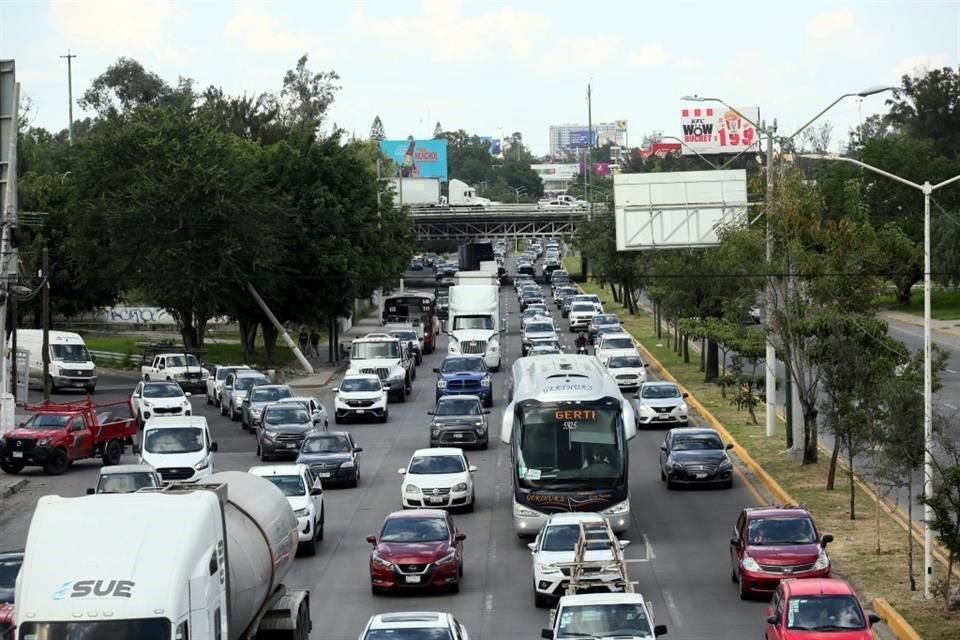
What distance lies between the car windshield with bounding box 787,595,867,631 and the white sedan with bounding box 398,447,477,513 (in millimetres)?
15665

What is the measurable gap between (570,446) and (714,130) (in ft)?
444

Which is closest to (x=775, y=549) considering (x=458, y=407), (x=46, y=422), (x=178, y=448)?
(x=178, y=448)

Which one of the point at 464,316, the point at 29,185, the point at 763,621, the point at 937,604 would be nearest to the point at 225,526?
the point at 763,621

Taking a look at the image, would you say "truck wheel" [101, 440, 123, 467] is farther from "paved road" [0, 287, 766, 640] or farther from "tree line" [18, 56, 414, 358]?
"tree line" [18, 56, 414, 358]

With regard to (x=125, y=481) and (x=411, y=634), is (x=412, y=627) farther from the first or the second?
(x=125, y=481)

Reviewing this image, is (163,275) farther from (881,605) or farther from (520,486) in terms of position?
(881,605)

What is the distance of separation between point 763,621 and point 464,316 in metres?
45.8

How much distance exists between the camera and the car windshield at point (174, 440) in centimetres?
4347

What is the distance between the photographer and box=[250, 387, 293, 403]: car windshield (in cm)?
5672

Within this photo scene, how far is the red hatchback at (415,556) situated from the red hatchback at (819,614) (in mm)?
7665

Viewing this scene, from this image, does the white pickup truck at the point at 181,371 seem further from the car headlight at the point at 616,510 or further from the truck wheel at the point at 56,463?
the car headlight at the point at 616,510

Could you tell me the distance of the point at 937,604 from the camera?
2855 centimetres

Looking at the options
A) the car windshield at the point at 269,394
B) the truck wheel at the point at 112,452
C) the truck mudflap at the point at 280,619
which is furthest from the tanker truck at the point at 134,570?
the car windshield at the point at 269,394

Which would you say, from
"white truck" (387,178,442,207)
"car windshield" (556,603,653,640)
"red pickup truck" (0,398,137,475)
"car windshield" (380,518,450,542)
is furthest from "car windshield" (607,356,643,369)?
"white truck" (387,178,442,207)
